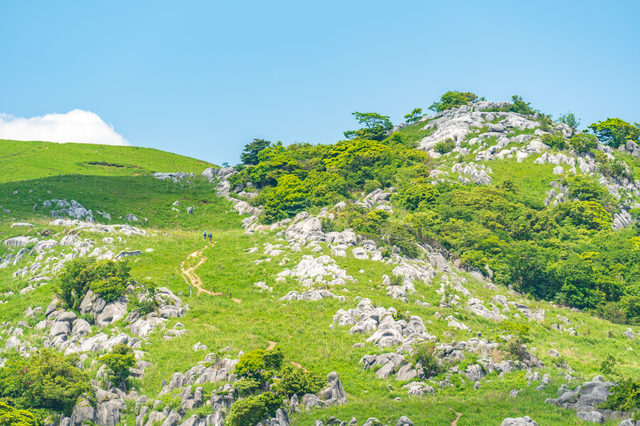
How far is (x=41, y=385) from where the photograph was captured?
25.8 metres

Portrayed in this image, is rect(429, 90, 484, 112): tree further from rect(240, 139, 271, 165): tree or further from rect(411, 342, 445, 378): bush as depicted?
rect(411, 342, 445, 378): bush

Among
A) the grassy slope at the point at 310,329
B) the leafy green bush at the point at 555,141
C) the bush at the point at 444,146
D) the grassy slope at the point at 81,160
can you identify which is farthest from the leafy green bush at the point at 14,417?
the leafy green bush at the point at 555,141

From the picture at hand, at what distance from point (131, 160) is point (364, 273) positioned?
102 m

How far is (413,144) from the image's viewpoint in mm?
114188

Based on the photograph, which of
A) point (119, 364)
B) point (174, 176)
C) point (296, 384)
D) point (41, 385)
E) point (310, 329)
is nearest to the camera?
point (41, 385)

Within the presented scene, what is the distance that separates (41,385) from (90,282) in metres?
17.3

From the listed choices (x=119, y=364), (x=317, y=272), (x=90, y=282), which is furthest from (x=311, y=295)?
(x=90, y=282)

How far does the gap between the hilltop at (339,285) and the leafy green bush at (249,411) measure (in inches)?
4.8

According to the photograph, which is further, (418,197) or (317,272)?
(418,197)

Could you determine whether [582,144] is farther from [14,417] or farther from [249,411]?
[14,417]

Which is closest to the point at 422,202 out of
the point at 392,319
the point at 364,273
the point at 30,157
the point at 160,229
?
the point at 364,273

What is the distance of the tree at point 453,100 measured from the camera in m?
135

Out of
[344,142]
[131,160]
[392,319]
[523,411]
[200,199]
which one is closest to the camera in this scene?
[523,411]

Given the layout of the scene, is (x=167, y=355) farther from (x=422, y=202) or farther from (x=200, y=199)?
(x=200, y=199)
